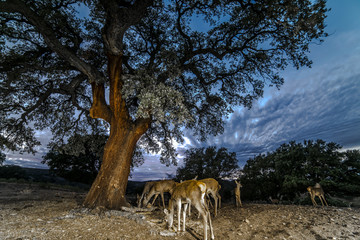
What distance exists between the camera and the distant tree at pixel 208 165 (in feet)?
60.9

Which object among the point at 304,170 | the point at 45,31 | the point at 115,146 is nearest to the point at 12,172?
the point at 115,146

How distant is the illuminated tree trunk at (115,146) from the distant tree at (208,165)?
1145 centimetres

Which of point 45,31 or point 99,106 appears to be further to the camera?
point 99,106

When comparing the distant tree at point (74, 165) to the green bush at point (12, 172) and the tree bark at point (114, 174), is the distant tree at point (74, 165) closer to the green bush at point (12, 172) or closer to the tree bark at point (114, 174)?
the green bush at point (12, 172)

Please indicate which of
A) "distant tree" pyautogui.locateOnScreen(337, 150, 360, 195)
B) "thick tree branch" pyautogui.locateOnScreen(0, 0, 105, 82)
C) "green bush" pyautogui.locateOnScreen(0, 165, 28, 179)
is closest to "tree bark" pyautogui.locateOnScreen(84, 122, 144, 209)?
"thick tree branch" pyautogui.locateOnScreen(0, 0, 105, 82)

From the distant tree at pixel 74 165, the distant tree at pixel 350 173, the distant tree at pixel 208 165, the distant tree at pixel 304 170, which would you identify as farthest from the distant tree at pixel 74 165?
the distant tree at pixel 350 173

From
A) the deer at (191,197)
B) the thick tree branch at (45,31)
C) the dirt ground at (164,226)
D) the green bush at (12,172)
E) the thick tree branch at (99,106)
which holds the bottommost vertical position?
the green bush at (12,172)

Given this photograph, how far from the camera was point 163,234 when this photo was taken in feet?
16.5

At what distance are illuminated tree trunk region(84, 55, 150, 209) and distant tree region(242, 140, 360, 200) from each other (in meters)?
9.17

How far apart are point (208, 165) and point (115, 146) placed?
13.3 m

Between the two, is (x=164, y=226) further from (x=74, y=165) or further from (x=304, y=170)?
(x=74, y=165)

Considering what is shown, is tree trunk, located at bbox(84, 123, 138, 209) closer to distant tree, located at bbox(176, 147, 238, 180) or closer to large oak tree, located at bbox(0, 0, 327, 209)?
large oak tree, located at bbox(0, 0, 327, 209)

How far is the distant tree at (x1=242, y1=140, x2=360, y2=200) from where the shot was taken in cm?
968

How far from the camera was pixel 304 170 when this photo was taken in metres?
10.5
